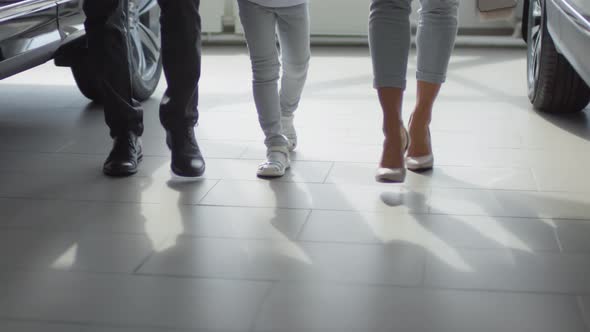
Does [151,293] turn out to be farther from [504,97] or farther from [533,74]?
[504,97]

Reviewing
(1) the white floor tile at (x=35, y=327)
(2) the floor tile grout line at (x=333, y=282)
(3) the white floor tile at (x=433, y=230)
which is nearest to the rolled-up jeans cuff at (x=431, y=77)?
(3) the white floor tile at (x=433, y=230)

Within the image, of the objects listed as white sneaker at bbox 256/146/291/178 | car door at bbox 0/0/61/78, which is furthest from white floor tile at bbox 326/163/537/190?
car door at bbox 0/0/61/78

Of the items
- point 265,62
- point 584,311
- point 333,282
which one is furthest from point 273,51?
point 584,311

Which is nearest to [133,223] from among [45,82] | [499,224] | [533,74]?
[499,224]

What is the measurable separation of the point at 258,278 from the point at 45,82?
2.63 metres

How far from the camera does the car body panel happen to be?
1814 mm

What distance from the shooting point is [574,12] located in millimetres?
1939

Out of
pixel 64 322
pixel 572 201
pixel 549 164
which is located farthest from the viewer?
pixel 549 164

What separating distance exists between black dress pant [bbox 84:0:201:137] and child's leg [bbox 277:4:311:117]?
236 mm

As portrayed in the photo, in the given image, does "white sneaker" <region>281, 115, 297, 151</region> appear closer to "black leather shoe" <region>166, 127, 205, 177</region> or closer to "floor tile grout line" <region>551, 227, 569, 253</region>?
"black leather shoe" <region>166, 127, 205, 177</region>

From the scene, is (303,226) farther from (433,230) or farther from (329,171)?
(329,171)

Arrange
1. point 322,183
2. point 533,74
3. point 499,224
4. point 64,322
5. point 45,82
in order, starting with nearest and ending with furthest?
point 64,322 → point 499,224 → point 322,183 → point 533,74 → point 45,82

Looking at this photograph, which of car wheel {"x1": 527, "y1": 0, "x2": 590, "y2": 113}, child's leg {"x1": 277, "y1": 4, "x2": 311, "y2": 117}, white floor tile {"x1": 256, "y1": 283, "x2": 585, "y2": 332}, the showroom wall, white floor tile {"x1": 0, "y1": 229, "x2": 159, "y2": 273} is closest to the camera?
white floor tile {"x1": 256, "y1": 283, "x2": 585, "y2": 332}

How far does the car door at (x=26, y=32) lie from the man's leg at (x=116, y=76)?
21 cm
